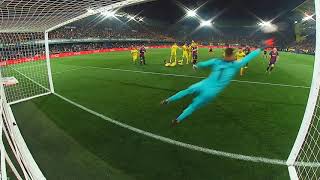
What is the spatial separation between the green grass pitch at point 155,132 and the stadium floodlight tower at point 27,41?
570 millimetres

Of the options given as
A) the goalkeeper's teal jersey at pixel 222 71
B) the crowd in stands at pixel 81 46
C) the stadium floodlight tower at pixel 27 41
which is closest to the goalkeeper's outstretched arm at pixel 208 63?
the goalkeeper's teal jersey at pixel 222 71

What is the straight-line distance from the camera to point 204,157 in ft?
19.5

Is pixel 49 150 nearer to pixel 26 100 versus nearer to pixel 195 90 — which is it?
pixel 195 90

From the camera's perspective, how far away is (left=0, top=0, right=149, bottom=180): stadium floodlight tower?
541 cm

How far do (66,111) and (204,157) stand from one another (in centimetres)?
598

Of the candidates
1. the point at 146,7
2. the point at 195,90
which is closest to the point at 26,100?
→ the point at 195,90

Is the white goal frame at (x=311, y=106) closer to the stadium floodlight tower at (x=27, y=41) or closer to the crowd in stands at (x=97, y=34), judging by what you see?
the stadium floodlight tower at (x=27, y=41)

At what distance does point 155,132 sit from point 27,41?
9.49 m

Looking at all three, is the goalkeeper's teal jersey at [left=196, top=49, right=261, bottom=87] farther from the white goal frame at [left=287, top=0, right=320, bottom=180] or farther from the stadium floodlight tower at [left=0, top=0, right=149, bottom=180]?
the stadium floodlight tower at [left=0, top=0, right=149, bottom=180]

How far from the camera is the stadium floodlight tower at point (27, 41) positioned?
5406mm

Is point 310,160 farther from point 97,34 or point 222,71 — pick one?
point 97,34

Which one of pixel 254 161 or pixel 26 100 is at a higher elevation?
pixel 254 161

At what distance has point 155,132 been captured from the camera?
7.50 metres

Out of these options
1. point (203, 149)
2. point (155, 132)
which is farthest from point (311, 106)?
point (155, 132)
